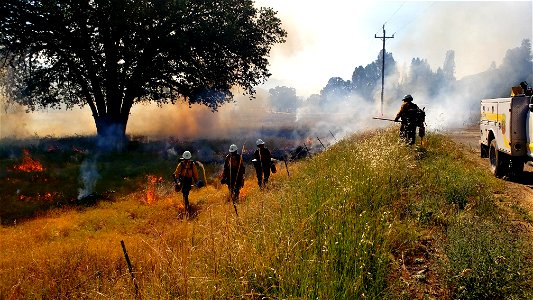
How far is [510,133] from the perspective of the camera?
9.10 metres

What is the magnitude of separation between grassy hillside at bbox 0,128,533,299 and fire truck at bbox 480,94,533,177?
117cm

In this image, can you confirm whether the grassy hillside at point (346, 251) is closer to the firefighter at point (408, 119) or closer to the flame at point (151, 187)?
the firefighter at point (408, 119)

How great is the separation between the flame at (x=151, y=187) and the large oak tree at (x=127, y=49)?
7.82m

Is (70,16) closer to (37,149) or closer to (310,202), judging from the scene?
(37,149)

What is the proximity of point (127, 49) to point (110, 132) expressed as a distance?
5758 mm

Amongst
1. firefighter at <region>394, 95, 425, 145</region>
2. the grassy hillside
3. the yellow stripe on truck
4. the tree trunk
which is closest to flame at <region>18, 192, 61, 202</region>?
the grassy hillside

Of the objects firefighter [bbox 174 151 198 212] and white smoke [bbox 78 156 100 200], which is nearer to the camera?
firefighter [bbox 174 151 198 212]

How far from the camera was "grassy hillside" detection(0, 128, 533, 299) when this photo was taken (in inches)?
148

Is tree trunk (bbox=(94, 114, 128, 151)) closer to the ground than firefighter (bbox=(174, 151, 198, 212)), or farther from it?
farther from it

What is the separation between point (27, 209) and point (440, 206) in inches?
586

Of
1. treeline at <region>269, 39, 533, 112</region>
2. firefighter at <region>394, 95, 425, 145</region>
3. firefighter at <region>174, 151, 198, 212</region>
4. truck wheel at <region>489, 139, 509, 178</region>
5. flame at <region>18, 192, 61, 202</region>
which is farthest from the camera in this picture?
treeline at <region>269, 39, 533, 112</region>

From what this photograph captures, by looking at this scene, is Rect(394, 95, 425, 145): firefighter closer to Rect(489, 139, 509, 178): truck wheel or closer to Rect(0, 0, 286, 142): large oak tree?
Rect(489, 139, 509, 178): truck wheel

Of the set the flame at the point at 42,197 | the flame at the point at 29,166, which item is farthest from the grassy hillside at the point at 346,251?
the flame at the point at 29,166

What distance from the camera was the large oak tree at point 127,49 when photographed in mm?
21391
